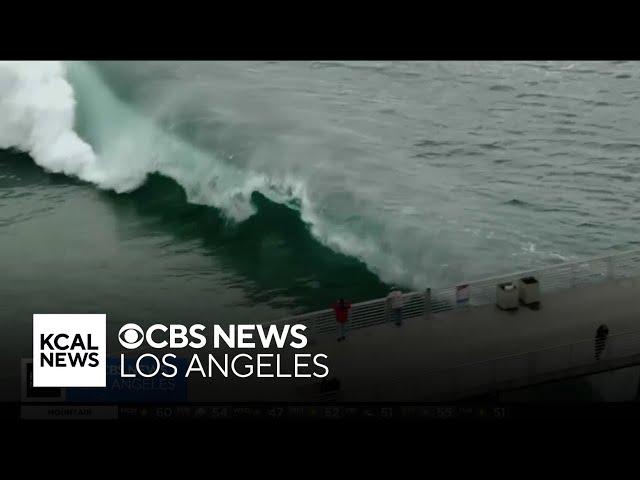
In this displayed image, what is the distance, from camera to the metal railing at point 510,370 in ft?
53.6

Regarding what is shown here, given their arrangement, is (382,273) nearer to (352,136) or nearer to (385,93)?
(352,136)

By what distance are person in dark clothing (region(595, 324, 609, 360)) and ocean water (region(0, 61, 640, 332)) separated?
29.6 feet

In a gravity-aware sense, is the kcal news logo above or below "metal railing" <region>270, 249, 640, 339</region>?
below

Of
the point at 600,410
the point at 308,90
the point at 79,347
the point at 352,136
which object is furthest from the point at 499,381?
the point at 308,90

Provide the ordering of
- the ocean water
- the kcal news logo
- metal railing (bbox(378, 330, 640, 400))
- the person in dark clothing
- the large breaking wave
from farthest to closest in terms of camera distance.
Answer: the large breaking wave, the ocean water, the person in dark clothing, metal railing (bbox(378, 330, 640, 400)), the kcal news logo

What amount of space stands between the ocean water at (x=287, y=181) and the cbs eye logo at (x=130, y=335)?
5.00 feet

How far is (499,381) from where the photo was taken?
16922 mm

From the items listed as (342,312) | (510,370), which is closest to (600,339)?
(510,370)

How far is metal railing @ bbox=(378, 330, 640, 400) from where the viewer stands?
53.6 feet

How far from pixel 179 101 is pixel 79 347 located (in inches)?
1010

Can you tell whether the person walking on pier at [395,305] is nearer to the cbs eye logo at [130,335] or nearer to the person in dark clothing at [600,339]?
the person in dark clothing at [600,339]

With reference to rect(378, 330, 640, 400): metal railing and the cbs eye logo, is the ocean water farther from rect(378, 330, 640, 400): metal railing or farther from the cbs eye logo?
rect(378, 330, 640, 400): metal railing

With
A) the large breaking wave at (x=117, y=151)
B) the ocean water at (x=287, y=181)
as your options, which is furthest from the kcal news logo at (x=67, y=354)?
the large breaking wave at (x=117, y=151)

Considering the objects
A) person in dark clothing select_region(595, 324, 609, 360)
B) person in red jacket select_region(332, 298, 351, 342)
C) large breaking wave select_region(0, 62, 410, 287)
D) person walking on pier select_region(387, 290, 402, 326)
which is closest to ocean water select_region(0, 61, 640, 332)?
large breaking wave select_region(0, 62, 410, 287)
